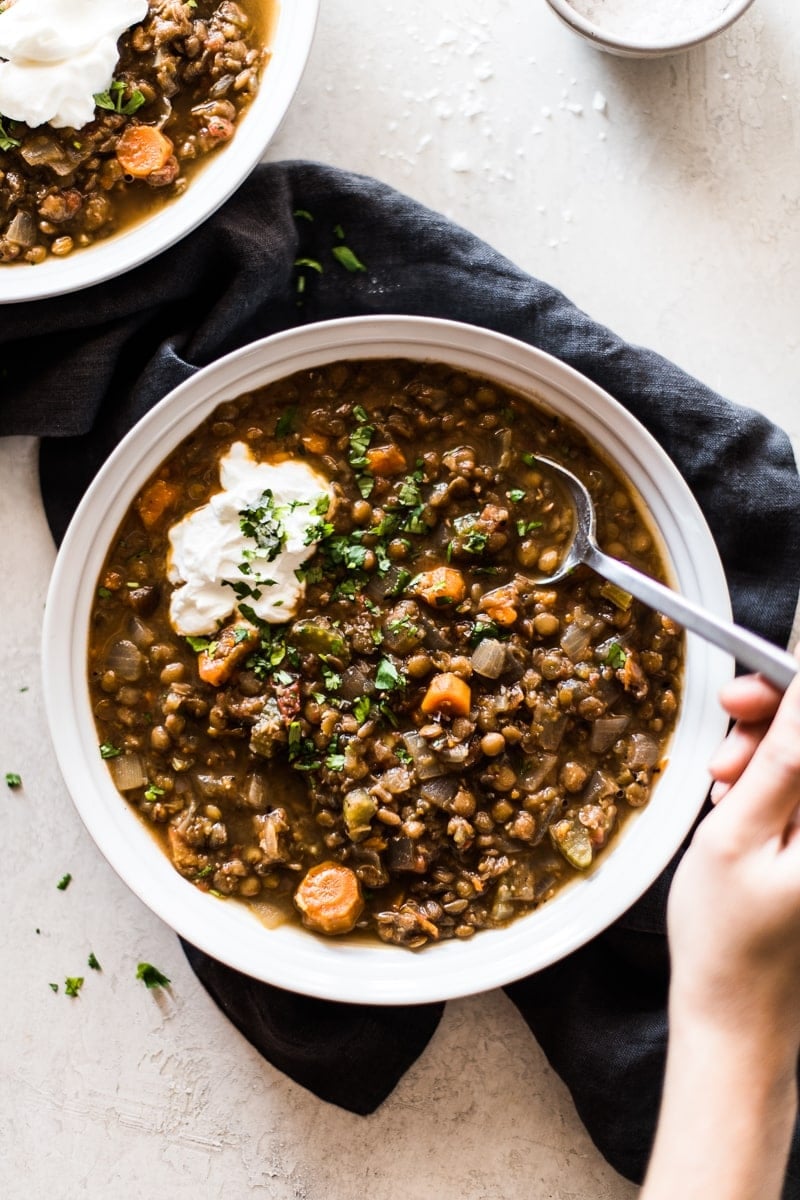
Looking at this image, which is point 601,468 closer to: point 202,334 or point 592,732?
point 592,732

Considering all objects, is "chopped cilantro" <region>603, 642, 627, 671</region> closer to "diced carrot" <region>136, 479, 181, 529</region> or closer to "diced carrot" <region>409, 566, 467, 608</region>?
"diced carrot" <region>409, 566, 467, 608</region>

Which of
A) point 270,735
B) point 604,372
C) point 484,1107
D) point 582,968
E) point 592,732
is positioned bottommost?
point 484,1107

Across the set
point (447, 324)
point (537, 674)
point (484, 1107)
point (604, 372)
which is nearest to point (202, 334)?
point (447, 324)

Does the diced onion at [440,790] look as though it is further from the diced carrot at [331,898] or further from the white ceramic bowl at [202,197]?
the white ceramic bowl at [202,197]

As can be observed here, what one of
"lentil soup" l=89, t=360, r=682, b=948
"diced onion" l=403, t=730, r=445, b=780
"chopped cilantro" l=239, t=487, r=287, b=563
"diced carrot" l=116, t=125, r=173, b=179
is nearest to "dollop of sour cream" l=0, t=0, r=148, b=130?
"diced carrot" l=116, t=125, r=173, b=179

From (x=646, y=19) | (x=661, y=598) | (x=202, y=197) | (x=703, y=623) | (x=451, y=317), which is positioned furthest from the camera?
(x=646, y=19)

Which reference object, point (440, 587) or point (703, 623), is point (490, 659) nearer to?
point (440, 587)

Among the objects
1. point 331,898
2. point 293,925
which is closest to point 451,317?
point 331,898
